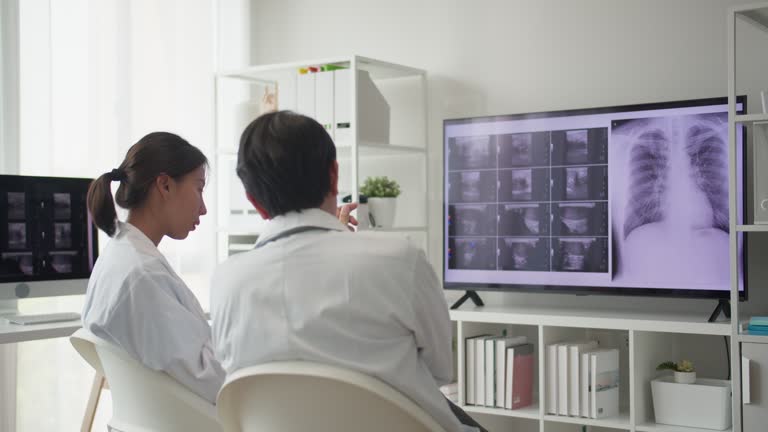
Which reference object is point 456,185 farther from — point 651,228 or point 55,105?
point 55,105

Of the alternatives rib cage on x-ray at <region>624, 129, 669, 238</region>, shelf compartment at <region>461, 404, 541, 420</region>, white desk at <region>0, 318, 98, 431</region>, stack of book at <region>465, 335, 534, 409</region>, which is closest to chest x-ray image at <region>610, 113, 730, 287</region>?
rib cage on x-ray at <region>624, 129, 669, 238</region>

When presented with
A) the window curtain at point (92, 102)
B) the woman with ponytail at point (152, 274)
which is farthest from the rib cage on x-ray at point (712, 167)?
the window curtain at point (92, 102)

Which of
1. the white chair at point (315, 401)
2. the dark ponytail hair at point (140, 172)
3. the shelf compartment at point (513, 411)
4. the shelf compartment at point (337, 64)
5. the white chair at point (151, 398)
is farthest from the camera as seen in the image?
the shelf compartment at point (337, 64)

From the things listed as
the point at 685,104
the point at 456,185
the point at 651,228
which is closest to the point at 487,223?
the point at 456,185

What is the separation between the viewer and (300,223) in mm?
1484

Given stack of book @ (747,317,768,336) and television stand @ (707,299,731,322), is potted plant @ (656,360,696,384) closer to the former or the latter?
television stand @ (707,299,731,322)

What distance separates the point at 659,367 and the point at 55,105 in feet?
8.78

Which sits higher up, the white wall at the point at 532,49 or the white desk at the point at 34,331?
the white wall at the point at 532,49

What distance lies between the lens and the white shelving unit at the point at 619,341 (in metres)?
3.07

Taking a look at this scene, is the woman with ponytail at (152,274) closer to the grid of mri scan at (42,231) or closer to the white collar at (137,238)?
the white collar at (137,238)

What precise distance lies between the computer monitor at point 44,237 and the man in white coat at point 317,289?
1.70 metres

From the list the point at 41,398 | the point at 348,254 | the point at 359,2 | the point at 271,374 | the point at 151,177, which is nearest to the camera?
the point at 271,374

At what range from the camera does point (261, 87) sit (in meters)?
4.51

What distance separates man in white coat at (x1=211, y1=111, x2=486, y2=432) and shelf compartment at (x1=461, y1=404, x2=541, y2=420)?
1.89 meters
